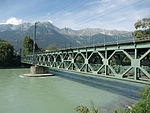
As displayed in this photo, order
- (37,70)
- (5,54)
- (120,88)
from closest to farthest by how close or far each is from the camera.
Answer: (120,88), (37,70), (5,54)

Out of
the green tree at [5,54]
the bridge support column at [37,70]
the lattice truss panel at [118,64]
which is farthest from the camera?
the green tree at [5,54]

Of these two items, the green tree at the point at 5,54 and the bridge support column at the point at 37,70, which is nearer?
the bridge support column at the point at 37,70

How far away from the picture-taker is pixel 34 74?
56438mm

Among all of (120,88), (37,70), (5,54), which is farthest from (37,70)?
(5,54)

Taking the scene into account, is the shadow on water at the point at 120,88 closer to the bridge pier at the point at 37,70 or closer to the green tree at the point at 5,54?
the bridge pier at the point at 37,70

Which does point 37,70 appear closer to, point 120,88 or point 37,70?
point 37,70

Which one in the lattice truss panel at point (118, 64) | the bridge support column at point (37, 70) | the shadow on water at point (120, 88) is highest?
the lattice truss panel at point (118, 64)

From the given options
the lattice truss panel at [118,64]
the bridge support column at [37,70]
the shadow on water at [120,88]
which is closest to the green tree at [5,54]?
the bridge support column at [37,70]

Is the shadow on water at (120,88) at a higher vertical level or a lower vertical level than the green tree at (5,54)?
lower

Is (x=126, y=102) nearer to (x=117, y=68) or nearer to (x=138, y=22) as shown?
(x=117, y=68)

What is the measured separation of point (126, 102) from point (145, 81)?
734 centimetres

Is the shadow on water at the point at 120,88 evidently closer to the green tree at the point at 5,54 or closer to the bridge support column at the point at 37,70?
the bridge support column at the point at 37,70

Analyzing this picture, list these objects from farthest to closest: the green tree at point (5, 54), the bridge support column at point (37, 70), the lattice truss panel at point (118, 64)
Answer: the green tree at point (5, 54) → the bridge support column at point (37, 70) → the lattice truss panel at point (118, 64)

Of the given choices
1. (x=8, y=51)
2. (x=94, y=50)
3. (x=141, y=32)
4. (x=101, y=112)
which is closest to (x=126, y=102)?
(x=101, y=112)
